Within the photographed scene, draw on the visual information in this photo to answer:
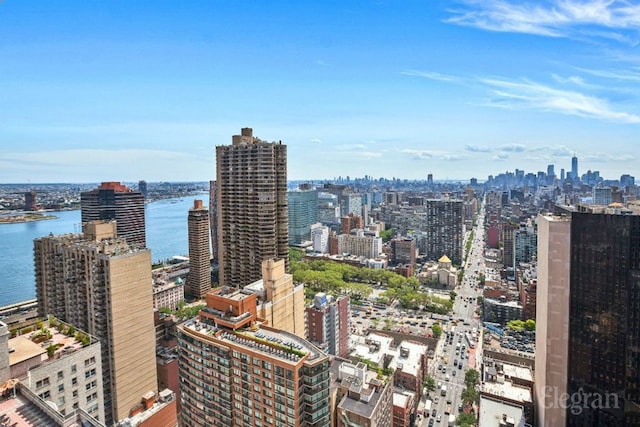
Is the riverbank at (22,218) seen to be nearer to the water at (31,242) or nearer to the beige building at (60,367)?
the water at (31,242)

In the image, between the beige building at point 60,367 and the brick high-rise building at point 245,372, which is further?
the brick high-rise building at point 245,372

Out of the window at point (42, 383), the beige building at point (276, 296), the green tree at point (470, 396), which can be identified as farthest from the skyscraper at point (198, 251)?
the window at point (42, 383)

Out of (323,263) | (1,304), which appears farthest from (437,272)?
(1,304)

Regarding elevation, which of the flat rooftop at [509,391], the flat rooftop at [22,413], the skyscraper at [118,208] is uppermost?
the skyscraper at [118,208]

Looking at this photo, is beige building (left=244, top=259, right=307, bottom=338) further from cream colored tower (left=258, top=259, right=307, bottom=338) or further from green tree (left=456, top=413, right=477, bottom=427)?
green tree (left=456, top=413, right=477, bottom=427)

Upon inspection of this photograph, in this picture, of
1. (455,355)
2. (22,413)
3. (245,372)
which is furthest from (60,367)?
(455,355)
